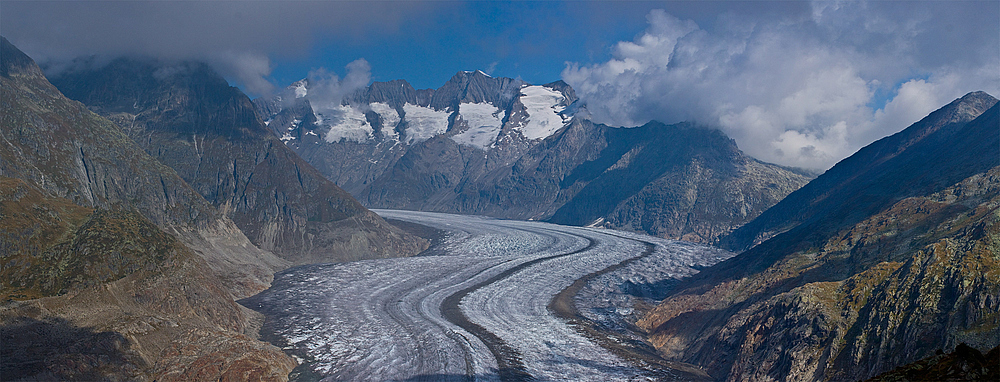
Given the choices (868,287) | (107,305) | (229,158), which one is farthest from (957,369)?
(229,158)

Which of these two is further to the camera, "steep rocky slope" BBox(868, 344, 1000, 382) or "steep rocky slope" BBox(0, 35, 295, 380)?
"steep rocky slope" BBox(0, 35, 295, 380)

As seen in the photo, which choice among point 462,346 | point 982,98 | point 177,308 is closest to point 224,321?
point 177,308

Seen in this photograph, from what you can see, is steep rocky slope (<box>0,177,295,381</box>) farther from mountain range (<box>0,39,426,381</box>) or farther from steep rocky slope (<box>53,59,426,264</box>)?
steep rocky slope (<box>53,59,426,264</box>)

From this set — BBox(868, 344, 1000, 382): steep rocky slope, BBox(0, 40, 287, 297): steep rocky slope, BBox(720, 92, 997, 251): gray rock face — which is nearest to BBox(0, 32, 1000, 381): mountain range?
BBox(868, 344, 1000, 382): steep rocky slope

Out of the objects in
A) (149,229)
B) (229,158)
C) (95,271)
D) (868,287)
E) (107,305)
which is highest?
(229,158)

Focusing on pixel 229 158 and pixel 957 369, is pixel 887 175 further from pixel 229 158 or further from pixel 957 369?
pixel 229 158

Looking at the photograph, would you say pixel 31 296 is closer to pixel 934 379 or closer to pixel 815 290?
pixel 934 379

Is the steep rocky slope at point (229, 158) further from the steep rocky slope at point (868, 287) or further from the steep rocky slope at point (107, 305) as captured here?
the steep rocky slope at point (868, 287)
